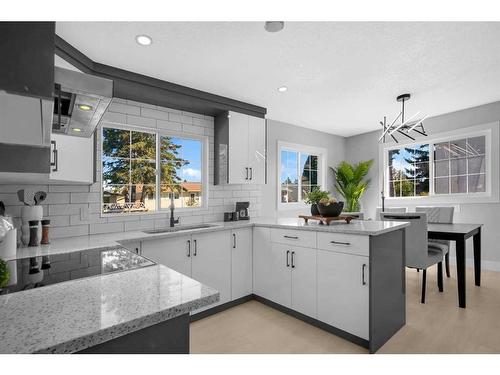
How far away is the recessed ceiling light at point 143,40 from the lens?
6.69ft

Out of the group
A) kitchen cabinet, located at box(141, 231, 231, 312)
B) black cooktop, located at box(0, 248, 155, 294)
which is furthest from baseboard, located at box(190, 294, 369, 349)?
black cooktop, located at box(0, 248, 155, 294)

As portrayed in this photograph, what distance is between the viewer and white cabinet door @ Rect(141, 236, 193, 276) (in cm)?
232

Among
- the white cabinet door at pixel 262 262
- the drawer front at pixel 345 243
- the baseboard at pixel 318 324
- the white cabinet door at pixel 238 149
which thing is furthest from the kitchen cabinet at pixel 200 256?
the drawer front at pixel 345 243

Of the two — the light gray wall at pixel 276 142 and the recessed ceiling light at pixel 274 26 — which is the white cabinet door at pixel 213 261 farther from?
the recessed ceiling light at pixel 274 26

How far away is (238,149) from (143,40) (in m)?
1.70

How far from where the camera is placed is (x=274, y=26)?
1903 mm

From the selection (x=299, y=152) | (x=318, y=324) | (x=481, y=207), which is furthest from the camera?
(x=299, y=152)

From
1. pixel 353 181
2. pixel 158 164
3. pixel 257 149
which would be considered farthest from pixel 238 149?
pixel 353 181

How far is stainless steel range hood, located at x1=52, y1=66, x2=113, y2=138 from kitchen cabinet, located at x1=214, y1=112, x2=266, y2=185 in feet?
6.53

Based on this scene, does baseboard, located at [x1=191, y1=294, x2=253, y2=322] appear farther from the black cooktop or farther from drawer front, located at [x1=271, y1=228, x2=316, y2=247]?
the black cooktop

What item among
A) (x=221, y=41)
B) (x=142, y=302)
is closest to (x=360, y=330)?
(x=142, y=302)

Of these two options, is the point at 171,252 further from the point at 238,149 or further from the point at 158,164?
the point at 238,149

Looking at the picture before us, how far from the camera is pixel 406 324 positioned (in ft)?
7.89

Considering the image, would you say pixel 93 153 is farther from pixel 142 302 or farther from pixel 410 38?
pixel 410 38
